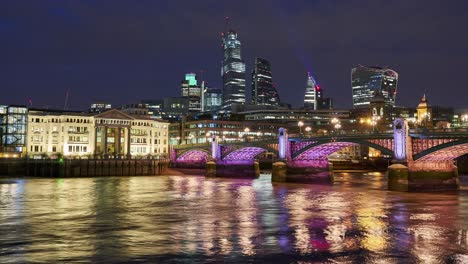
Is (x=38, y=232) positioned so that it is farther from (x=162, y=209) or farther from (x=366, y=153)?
(x=366, y=153)

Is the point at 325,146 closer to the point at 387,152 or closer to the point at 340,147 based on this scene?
the point at 340,147

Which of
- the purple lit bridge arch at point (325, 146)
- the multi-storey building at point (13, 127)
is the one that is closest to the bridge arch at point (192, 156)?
the multi-storey building at point (13, 127)

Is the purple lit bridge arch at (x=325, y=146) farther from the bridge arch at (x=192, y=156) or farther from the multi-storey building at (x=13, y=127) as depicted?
the multi-storey building at (x=13, y=127)

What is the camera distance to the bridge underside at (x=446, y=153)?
63.8m

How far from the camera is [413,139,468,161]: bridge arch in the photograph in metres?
62.2

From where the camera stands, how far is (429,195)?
5916cm

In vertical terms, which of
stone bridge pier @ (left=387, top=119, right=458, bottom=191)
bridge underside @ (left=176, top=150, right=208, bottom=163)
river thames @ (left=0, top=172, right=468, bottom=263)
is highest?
bridge underside @ (left=176, top=150, right=208, bottom=163)

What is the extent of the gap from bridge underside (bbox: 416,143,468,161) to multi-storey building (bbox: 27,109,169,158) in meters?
94.5

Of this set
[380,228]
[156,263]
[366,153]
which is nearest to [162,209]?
[380,228]

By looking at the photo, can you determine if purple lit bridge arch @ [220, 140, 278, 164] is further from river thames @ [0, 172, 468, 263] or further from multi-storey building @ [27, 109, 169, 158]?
river thames @ [0, 172, 468, 263]

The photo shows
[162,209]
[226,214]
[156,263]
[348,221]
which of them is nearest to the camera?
[156,263]

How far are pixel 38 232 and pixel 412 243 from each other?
869 inches

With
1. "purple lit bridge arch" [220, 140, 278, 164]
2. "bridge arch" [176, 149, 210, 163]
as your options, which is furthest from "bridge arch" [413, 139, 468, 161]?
"bridge arch" [176, 149, 210, 163]

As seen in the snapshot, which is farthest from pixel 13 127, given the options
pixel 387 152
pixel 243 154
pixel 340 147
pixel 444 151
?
pixel 444 151
